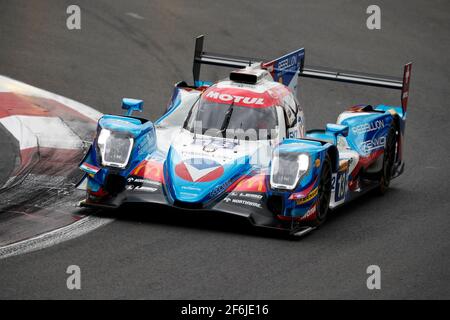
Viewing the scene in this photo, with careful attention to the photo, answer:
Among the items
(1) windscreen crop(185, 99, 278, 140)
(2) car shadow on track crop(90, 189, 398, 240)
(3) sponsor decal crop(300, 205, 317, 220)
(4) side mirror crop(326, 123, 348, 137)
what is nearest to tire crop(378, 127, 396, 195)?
(4) side mirror crop(326, 123, 348, 137)

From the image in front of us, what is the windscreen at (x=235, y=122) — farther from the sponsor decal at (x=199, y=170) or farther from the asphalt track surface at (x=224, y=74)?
the asphalt track surface at (x=224, y=74)

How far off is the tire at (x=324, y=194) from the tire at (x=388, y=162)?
2.04 m

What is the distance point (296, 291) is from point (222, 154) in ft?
8.11

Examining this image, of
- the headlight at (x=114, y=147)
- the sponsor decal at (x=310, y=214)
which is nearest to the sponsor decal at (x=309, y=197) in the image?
the sponsor decal at (x=310, y=214)

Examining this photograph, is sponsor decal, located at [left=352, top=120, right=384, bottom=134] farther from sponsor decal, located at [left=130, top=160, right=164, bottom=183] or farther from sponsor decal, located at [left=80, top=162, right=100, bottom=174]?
sponsor decal, located at [left=80, top=162, right=100, bottom=174]

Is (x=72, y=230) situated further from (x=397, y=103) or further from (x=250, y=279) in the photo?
(x=397, y=103)

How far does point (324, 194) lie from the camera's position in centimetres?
1065

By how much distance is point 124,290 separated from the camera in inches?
320

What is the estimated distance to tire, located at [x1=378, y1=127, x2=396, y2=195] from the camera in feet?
41.7

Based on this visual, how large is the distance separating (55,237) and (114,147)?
4.40 ft

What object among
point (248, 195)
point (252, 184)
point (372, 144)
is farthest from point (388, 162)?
point (248, 195)

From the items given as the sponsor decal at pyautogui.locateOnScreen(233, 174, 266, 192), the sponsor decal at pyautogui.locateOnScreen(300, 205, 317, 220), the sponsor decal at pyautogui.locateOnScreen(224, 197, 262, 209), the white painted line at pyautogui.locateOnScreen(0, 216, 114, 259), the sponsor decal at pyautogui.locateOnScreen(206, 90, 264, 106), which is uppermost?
the sponsor decal at pyautogui.locateOnScreen(206, 90, 264, 106)

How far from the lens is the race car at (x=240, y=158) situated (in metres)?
10.0

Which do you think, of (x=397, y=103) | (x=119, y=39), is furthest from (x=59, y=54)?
(x=397, y=103)
